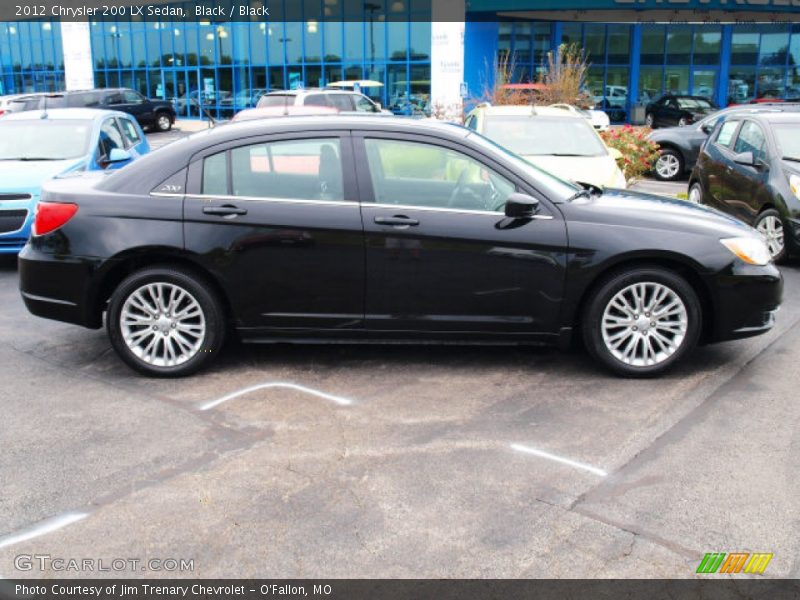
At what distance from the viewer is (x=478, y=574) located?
3119mm

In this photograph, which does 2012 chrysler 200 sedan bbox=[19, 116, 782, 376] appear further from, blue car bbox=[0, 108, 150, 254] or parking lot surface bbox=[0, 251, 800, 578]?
blue car bbox=[0, 108, 150, 254]

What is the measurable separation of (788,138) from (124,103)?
93.2ft

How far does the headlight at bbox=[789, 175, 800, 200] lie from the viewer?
827 cm

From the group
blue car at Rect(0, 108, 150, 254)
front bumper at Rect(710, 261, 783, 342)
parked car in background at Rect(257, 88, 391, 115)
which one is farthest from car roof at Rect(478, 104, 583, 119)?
parked car in background at Rect(257, 88, 391, 115)

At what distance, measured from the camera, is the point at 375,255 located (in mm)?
5086

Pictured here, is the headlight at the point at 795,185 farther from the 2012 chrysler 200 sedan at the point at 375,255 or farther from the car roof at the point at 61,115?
the car roof at the point at 61,115

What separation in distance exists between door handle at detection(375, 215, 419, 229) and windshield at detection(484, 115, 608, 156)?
485 cm

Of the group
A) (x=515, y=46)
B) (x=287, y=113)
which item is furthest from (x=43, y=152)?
(x=515, y=46)

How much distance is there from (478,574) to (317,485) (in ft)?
3.30

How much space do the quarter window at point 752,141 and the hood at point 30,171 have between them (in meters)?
7.73

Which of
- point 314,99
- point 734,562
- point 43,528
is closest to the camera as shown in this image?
point 734,562

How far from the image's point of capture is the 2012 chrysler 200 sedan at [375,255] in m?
5.08

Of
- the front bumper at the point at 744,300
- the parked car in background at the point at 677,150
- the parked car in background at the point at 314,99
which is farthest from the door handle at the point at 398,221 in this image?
the parked car in background at the point at 314,99

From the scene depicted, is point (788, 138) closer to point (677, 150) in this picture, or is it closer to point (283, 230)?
point (283, 230)
